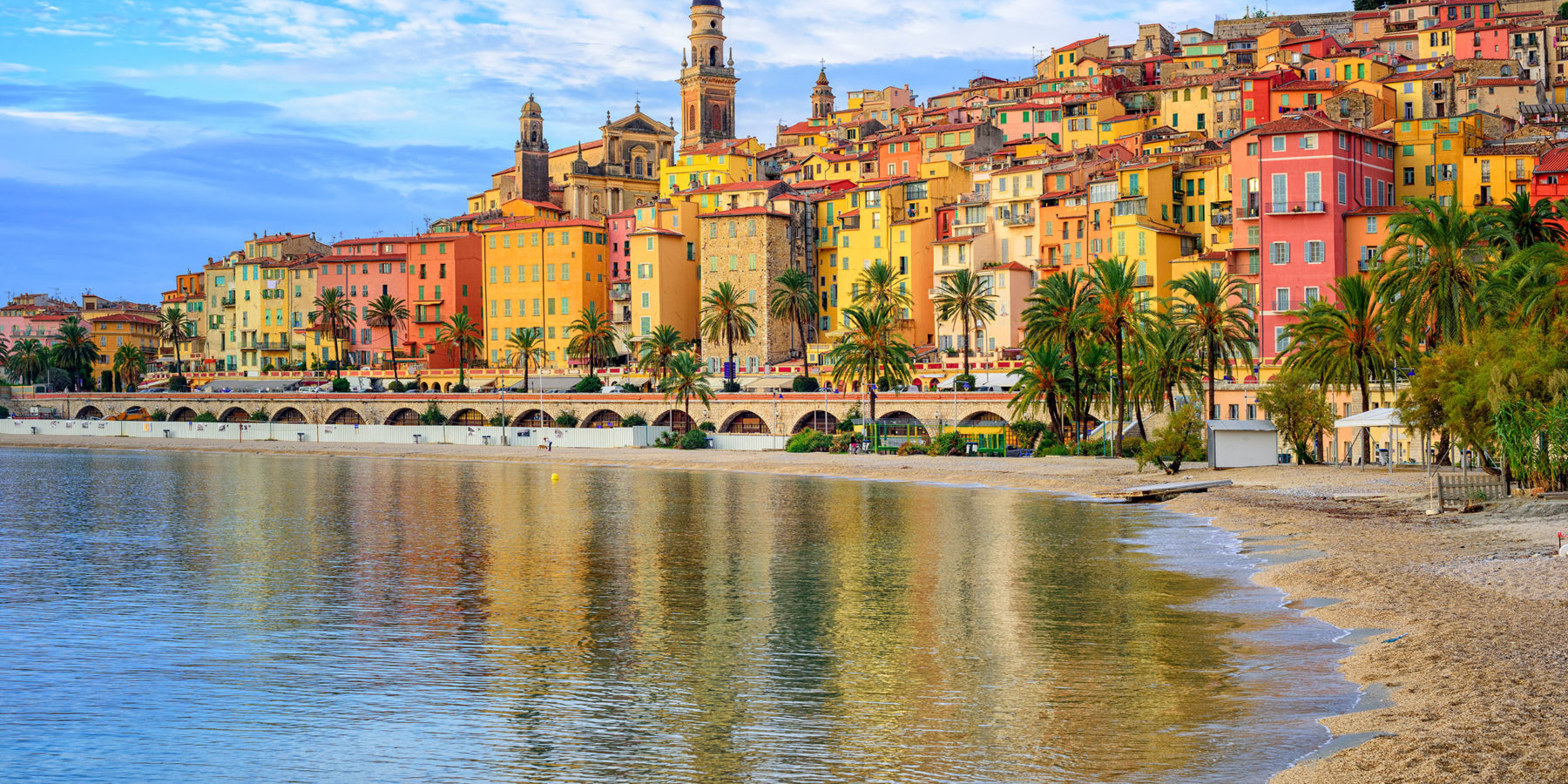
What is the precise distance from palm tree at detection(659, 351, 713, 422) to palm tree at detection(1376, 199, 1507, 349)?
47031 millimetres

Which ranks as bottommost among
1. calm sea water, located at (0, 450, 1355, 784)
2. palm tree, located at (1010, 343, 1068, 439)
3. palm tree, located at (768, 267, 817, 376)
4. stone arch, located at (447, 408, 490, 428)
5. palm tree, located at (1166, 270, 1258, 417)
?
calm sea water, located at (0, 450, 1355, 784)

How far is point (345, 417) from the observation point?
111 m

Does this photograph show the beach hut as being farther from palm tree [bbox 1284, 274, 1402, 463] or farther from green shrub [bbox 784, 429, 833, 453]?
green shrub [bbox 784, 429, 833, 453]

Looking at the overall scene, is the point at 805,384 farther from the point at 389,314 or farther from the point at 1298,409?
the point at 389,314

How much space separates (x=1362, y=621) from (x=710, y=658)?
11.1 meters

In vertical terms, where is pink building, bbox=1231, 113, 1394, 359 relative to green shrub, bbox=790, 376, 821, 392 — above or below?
above

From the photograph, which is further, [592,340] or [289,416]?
[592,340]

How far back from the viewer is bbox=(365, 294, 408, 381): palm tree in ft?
418

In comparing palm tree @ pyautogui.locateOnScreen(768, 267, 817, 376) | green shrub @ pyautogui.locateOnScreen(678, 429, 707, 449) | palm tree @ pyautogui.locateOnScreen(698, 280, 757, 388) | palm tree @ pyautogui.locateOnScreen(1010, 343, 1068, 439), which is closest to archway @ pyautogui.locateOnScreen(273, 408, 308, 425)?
palm tree @ pyautogui.locateOnScreen(698, 280, 757, 388)

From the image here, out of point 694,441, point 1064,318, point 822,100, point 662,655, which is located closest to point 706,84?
point 822,100

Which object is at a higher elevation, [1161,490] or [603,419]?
[603,419]

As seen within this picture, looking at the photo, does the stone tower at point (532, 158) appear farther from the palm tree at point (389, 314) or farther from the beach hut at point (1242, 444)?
the beach hut at point (1242, 444)

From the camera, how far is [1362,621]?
24000 mm

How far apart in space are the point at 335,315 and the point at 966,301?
60.1 meters
